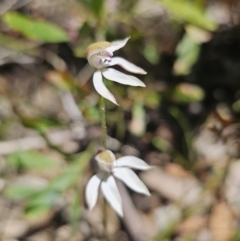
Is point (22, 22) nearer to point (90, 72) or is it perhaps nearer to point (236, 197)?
point (90, 72)

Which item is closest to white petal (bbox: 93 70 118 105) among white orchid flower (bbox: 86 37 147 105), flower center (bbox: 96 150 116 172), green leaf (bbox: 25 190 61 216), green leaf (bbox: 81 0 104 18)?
white orchid flower (bbox: 86 37 147 105)

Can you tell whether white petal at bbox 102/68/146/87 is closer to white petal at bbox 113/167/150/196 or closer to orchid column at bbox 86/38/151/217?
orchid column at bbox 86/38/151/217

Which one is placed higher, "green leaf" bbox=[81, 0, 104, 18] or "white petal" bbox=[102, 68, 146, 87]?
"green leaf" bbox=[81, 0, 104, 18]

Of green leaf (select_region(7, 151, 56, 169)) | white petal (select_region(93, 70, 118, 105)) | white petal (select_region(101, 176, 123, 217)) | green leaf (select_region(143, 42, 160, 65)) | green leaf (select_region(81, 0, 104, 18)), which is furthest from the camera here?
green leaf (select_region(143, 42, 160, 65))

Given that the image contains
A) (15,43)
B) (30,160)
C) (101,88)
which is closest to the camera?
(101,88)

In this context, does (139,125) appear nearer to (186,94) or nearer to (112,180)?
(186,94)

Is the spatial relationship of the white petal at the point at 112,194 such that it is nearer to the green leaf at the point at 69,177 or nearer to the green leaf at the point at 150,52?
the green leaf at the point at 69,177

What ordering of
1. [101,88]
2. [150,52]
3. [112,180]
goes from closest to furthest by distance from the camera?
[101,88]
[112,180]
[150,52]

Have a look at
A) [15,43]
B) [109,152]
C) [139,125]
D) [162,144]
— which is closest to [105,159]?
[109,152]
